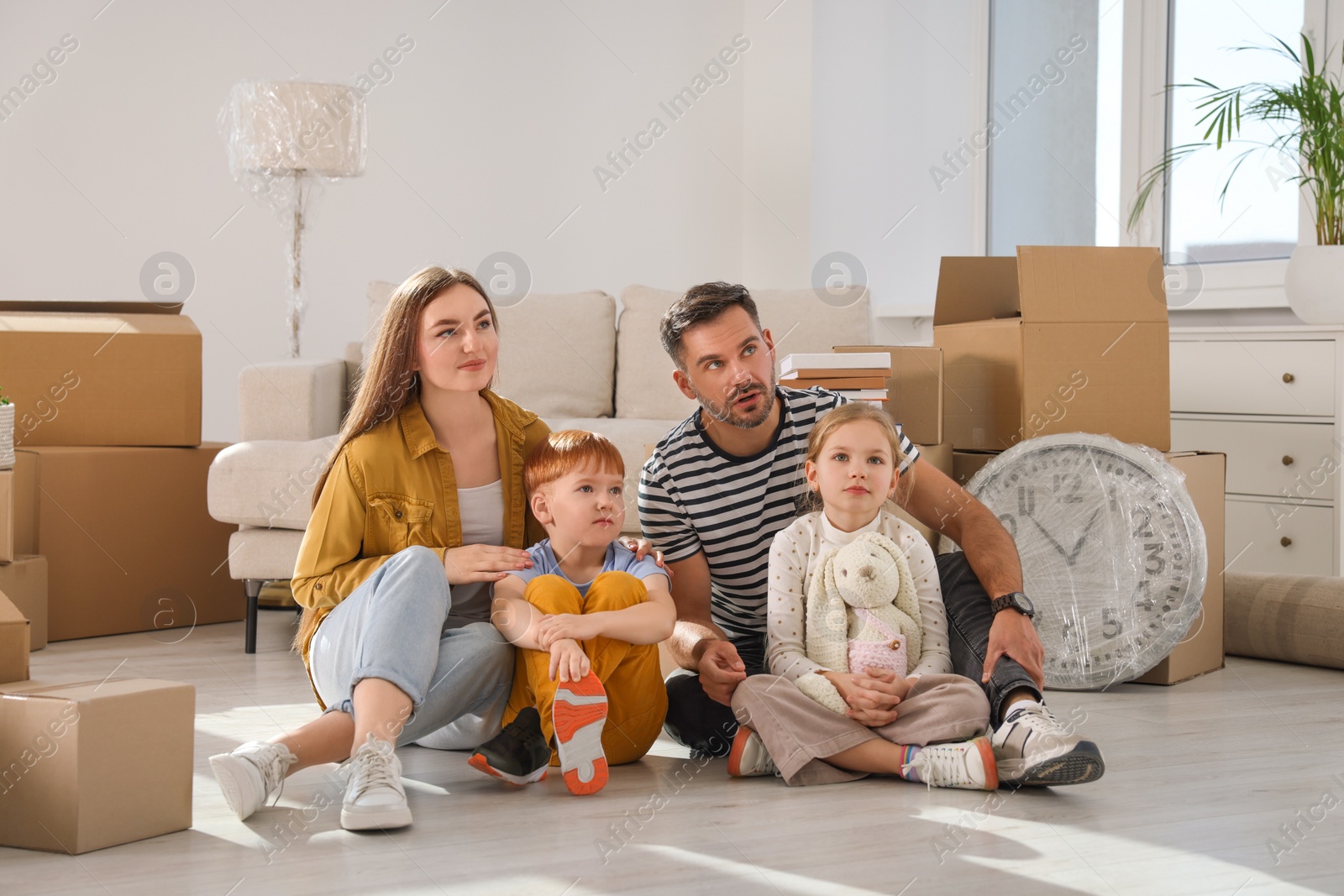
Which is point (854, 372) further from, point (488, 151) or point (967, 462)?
point (488, 151)

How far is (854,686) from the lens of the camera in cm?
167

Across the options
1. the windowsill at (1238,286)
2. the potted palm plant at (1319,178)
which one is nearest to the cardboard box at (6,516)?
the potted palm plant at (1319,178)

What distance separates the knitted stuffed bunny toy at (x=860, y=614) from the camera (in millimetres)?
1712

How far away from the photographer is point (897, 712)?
1.70 m

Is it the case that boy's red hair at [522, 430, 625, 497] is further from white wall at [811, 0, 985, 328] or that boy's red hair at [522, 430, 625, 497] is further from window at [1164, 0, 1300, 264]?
white wall at [811, 0, 985, 328]

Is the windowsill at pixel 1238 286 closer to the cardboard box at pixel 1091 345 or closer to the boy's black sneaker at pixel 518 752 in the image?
the cardboard box at pixel 1091 345

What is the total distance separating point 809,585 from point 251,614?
1442 mm

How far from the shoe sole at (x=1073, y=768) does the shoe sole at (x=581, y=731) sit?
56 centimetres

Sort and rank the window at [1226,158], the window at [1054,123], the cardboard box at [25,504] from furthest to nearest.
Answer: the window at [1054,123] < the window at [1226,158] < the cardboard box at [25,504]

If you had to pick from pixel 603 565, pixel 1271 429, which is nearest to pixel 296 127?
pixel 603 565

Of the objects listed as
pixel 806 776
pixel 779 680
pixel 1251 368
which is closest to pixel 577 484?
pixel 779 680

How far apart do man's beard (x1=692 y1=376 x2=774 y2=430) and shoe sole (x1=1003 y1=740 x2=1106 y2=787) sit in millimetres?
606

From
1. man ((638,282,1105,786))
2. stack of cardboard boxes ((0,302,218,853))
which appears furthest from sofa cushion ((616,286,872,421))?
man ((638,282,1105,786))

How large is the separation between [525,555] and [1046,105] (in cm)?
294
